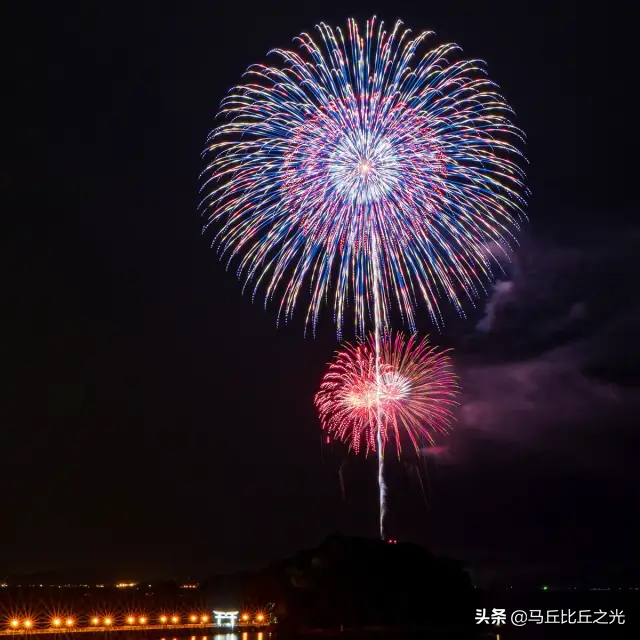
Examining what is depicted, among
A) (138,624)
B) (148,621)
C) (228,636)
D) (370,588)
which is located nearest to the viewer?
(370,588)

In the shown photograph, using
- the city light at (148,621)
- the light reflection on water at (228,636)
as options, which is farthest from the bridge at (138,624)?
the light reflection on water at (228,636)

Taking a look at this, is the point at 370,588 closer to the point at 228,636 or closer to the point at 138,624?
the point at 228,636

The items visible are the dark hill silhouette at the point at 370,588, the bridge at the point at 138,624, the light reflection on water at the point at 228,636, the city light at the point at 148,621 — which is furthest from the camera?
the city light at the point at 148,621

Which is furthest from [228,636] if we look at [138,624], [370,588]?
[370,588]

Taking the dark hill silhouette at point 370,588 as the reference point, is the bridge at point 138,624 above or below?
below

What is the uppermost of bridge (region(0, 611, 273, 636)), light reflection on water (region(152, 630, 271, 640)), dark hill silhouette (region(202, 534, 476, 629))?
dark hill silhouette (region(202, 534, 476, 629))

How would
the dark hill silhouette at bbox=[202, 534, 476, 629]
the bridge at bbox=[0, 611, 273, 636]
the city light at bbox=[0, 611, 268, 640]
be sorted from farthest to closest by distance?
the city light at bbox=[0, 611, 268, 640]
the bridge at bbox=[0, 611, 273, 636]
the dark hill silhouette at bbox=[202, 534, 476, 629]

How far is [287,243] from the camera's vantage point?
53.9m

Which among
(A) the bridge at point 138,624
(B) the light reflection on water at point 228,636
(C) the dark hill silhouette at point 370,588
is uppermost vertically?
(C) the dark hill silhouette at point 370,588

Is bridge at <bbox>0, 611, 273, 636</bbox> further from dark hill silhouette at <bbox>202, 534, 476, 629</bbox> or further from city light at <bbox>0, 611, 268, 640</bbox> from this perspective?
dark hill silhouette at <bbox>202, 534, 476, 629</bbox>

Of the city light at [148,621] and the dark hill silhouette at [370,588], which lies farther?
the city light at [148,621]

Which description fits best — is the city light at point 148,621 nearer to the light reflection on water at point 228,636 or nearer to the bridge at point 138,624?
the bridge at point 138,624

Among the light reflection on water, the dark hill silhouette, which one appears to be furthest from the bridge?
the dark hill silhouette

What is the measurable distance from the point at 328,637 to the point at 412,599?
14759 millimetres
